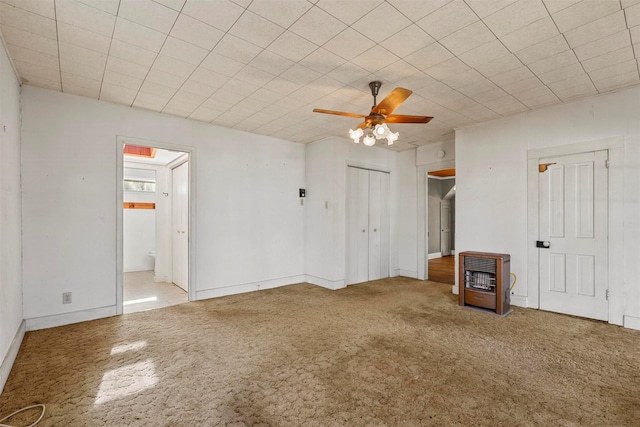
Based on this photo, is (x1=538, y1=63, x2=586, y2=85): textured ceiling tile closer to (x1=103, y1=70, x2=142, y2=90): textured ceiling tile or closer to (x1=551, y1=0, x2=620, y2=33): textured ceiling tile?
(x1=551, y1=0, x2=620, y2=33): textured ceiling tile

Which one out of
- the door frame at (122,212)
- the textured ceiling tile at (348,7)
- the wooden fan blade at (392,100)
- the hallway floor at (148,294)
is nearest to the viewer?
the textured ceiling tile at (348,7)

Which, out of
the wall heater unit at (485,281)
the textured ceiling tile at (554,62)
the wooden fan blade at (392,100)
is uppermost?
the textured ceiling tile at (554,62)

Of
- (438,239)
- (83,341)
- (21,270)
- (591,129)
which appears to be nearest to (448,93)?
(591,129)

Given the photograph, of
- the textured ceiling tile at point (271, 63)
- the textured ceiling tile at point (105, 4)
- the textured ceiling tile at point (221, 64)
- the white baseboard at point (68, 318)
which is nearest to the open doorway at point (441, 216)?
the textured ceiling tile at point (271, 63)

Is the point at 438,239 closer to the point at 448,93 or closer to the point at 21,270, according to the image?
the point at 448,93

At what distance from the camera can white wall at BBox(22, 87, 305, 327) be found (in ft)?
11.3

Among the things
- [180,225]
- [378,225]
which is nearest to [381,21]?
[378,225]

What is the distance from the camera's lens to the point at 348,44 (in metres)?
2.57

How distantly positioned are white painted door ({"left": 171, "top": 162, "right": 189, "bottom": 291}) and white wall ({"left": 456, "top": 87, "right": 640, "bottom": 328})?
456 cm

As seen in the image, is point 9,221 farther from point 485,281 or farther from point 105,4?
point 485,281

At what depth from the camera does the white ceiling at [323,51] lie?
2162 millimetres

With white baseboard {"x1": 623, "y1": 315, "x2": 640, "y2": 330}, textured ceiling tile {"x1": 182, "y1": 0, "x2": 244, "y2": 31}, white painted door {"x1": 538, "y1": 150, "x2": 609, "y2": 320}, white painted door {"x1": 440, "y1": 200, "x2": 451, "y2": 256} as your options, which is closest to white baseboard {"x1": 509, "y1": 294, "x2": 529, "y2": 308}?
white painted door {"x1": 538, "y1": 150, "x2": 609, "y2": 320}

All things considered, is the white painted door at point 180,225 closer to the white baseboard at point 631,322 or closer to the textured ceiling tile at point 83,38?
the textured ceiling tile at point 83,38

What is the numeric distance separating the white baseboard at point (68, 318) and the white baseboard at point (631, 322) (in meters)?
6.14
